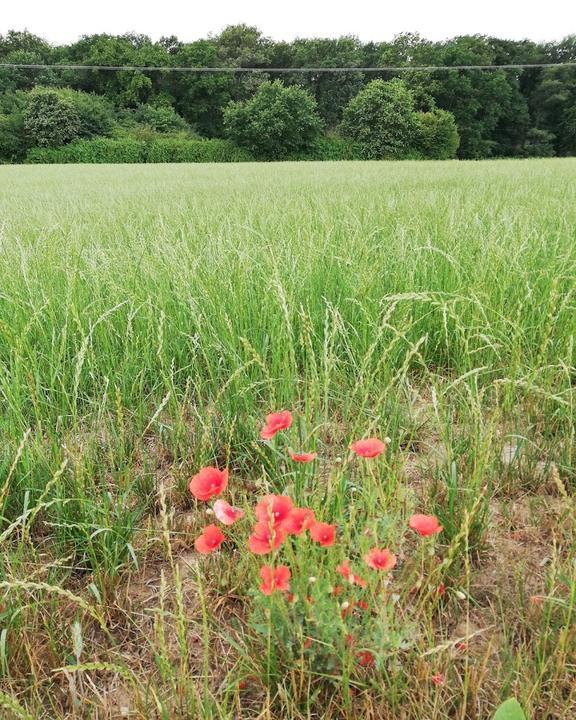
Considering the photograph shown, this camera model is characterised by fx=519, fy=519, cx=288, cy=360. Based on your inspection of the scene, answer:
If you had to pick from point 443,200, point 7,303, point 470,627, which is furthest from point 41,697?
point 443,200

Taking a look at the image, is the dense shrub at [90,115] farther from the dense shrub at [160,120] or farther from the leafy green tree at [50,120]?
the dense shrub at [160,120]

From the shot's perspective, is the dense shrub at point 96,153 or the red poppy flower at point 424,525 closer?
the red poppy flower at point 424,525

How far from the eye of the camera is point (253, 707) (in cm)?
85

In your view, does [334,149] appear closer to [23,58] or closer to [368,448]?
[23,58]

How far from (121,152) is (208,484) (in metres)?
31.9

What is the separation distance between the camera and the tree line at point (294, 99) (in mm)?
32031

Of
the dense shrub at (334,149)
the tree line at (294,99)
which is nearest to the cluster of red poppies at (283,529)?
the tree line at (294,99)

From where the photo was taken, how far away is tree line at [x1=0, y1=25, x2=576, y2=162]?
3203 cm

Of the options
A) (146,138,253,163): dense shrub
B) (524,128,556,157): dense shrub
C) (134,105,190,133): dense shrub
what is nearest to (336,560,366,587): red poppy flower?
(146,138,253,163): dense shrub

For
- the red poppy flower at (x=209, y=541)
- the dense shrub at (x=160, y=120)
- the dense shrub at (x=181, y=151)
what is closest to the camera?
the red poppy flower at (x=209, y=541)

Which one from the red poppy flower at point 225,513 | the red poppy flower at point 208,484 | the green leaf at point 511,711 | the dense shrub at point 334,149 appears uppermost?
the dense shrub at point 334,149

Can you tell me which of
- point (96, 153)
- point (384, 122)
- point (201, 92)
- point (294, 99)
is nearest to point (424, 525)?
point (96, 153)

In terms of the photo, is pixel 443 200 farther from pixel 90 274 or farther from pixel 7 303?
pixel 7 303

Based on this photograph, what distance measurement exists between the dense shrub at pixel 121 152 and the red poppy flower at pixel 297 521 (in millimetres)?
31278
